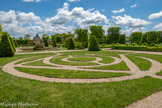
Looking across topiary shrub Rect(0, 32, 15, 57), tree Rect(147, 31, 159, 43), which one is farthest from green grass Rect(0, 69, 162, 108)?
tree Rect(147, 31, 159, 43)

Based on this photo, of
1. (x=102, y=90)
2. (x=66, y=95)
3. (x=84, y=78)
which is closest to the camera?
(x=66, y=95)

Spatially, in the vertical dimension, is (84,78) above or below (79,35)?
below

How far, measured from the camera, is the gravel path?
4039 mm

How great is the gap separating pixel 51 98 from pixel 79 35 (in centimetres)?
3550

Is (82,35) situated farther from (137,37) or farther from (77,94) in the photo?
(77,94)

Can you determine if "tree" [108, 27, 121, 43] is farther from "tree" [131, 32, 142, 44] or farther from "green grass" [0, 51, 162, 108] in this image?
"green grass" [0, 51, 162, 108]

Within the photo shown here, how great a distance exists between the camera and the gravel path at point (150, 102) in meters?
4.04

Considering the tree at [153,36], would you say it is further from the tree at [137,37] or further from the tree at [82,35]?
the tree at [82,35]

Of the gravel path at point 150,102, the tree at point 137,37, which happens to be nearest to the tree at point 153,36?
the tree at point 137,37

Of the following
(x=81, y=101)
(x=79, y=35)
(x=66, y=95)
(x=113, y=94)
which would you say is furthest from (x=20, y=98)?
(x=79, y=35)

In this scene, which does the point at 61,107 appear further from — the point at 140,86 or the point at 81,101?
the point at 140,86

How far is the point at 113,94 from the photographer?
4902 millimetres

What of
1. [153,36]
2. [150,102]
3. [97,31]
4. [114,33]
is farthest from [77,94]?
[153,36]

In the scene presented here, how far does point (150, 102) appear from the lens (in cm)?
429
